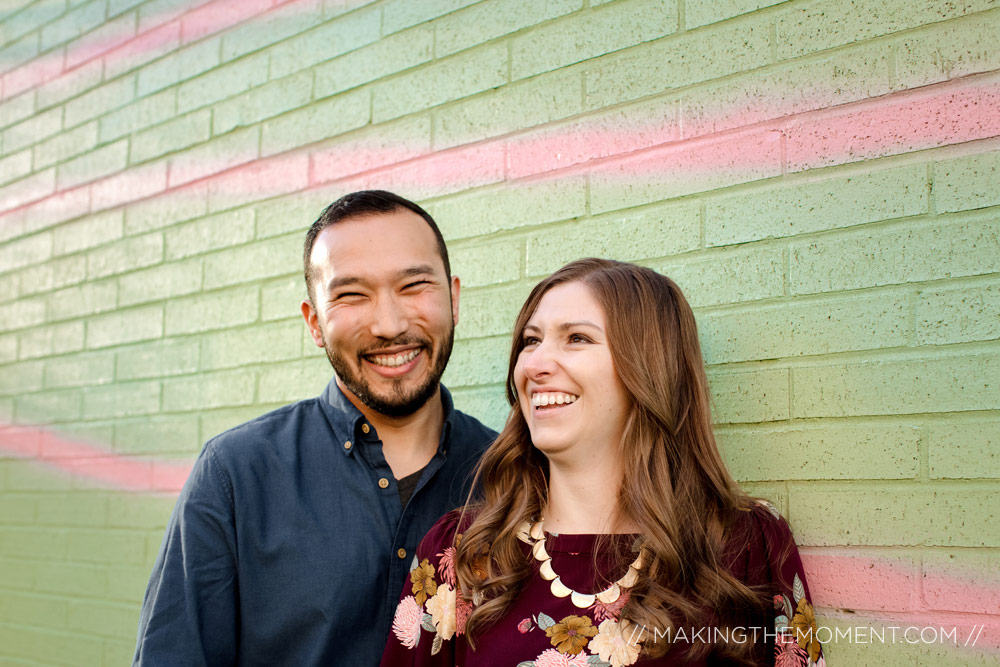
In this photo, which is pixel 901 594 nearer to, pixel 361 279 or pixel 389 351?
pixel 389 351

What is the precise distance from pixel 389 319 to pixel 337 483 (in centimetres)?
49

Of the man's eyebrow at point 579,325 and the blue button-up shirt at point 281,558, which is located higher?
the man's eyebrow at point 579,325

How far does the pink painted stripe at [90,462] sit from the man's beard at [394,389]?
1.62 m

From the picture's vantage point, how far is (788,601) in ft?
7.06

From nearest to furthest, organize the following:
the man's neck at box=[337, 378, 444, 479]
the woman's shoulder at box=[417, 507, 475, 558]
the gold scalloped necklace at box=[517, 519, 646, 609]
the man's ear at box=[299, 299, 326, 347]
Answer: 1. the gold scalloped necklace at box=[517, 519, 646, 609]
2. the woman's shoulder at box=[417, 507, 475, 558]
3. the man's neck at box=[337, 378, 444, 479]
4. the man's ear at box=[299, 299, 326, 347]

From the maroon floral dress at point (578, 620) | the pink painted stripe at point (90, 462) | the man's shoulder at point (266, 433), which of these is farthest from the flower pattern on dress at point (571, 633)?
the pink painted stripe at point (90, 462)

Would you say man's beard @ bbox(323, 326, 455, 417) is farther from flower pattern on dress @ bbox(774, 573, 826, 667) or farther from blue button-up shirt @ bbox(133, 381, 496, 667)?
flower pattern on dress @ bbox(774, 573, 826, 667)

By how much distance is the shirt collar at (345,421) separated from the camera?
8.82ft

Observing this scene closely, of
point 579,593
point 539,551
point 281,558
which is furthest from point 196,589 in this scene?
point 579,593

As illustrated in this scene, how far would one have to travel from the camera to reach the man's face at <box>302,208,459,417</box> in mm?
2662

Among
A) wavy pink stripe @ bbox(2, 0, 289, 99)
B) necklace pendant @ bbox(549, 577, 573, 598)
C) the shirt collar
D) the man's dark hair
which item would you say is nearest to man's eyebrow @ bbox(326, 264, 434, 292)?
the man's dark hair

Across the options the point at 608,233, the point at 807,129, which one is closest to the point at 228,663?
the point at 608,233

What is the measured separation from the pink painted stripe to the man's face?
166 centimetres

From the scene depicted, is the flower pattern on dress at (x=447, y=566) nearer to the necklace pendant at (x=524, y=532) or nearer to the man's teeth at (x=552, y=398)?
the necklace pendant at (x=524, y=532)
